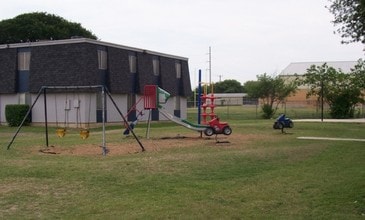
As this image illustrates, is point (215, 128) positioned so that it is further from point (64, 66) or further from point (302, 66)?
point (302, 66)

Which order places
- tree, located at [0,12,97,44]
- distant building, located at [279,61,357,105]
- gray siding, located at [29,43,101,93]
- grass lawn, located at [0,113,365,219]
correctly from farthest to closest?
distant building, located at [279,61,357,105] → tree, located at [0,12,97,44] → gray siding, located at [29,43,101,93] → grass lawn, located at [0,113,365,219]

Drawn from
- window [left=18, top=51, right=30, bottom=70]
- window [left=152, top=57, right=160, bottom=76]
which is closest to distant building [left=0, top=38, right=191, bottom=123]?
window [left=18, top=51, right=30, bottom=70]

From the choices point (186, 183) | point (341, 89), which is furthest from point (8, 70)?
point (341, 89)

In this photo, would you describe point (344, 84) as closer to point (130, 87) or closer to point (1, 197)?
point (130, 87)

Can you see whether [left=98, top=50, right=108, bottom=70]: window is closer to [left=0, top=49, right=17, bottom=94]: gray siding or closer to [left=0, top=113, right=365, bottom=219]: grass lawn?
[left=0, top=49, right=17, bottom=94]: gray siding

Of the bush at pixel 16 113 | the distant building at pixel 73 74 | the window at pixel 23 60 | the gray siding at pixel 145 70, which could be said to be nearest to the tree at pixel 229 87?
the gray siding at pixel 145 70

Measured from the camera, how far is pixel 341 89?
147 ft

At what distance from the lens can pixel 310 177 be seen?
10.6 metres

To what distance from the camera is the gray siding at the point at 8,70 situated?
3409 centimetres

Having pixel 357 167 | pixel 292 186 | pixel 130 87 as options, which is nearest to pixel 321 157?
pixel 357 167

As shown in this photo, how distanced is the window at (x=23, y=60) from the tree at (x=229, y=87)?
10665 cm

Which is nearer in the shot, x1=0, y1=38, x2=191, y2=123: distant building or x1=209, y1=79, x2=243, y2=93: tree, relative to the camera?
x1=0, y1=38, x2=191, y2=123: distant building

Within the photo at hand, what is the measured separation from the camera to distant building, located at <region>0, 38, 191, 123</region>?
31328 mm

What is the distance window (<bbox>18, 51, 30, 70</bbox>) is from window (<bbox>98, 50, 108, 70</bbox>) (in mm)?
5218
